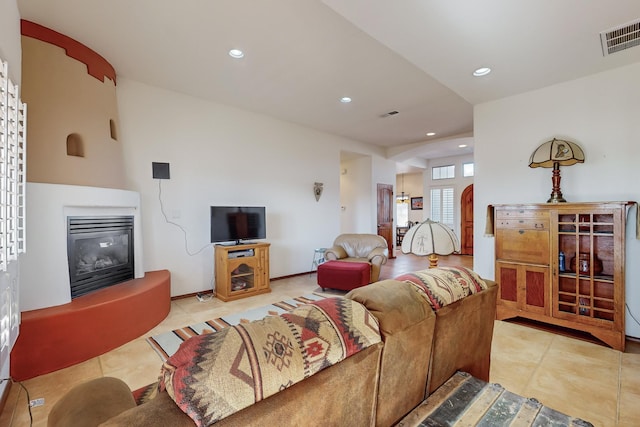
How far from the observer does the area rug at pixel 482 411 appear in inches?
39.4

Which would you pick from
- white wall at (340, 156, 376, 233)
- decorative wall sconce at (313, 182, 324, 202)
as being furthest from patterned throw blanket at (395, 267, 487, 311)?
white wall at (340, 156, 376, 233)

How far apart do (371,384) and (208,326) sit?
2.69 meters

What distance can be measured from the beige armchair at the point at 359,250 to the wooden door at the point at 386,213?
235 centimetres

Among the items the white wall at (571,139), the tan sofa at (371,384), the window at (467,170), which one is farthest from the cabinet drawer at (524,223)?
the window at (467,170)

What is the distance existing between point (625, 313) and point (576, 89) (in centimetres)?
225

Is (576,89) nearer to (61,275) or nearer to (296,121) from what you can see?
(296,121)

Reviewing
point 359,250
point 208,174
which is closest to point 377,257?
point 359,250

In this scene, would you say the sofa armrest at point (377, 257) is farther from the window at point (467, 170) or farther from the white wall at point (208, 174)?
the window at point (467, 170)

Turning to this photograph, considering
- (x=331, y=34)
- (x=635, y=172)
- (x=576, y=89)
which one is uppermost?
(x=331, y=34)

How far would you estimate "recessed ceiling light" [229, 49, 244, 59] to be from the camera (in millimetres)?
3034

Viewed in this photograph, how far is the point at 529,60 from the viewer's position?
8.71 ft

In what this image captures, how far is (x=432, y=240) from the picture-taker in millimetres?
2273

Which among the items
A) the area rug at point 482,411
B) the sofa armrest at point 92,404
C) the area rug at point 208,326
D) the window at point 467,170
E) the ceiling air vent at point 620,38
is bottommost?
the area rug at point 208,326

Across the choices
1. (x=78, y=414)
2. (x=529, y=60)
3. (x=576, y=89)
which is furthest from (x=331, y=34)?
(x=78, y=414)
